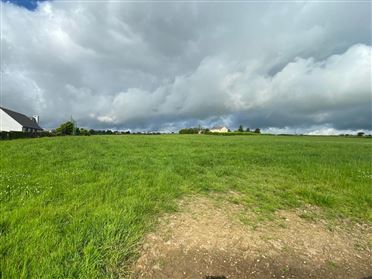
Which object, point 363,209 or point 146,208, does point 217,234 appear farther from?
point 363,209

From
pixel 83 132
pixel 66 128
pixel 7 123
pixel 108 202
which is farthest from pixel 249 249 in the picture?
pixel 83 132

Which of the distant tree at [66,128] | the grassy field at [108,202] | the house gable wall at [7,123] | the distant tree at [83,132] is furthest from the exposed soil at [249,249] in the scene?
the distant tree at [83,132]

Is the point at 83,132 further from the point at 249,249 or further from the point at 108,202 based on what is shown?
the point at 249,249

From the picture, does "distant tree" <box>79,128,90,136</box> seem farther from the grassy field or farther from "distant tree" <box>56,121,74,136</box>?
the grassy field

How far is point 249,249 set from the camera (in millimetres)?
4195

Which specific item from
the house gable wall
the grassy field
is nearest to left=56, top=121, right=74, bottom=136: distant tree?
the house gable wall

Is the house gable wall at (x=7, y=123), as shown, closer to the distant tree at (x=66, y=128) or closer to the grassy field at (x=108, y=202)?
the distant tree at (x=66, y=128)

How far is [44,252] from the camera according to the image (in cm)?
352

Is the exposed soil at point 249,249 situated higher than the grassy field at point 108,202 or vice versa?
the grassy field at point 108,202

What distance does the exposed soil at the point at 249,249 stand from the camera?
143 inches

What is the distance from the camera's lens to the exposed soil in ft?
11.9

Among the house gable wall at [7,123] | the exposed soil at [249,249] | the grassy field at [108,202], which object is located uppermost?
the house gable wall at [7,123]

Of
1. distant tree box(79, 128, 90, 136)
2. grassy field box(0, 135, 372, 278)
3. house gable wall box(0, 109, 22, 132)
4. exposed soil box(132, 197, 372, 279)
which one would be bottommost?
exposed soil box(132, 197, 372, 279)

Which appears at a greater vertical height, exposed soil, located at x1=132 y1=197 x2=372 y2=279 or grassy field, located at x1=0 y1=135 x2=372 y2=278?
grassy field, located at x1=0 y1=135 x2=372 y2=278
